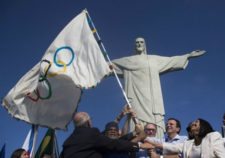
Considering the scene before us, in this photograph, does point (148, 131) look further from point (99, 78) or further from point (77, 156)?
point (77, 156)

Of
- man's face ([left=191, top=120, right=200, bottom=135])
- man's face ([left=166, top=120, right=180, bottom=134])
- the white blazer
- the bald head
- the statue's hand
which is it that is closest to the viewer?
the white blazer

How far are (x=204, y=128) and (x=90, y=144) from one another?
4.63 feet

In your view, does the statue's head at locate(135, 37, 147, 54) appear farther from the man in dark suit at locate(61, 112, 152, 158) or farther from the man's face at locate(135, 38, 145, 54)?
the man in dark suit at locate(61, 112, 152, 158)

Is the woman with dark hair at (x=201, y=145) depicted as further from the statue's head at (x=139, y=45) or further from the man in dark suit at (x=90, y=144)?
the statue's head at (x=139, y=45)

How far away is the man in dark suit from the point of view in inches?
206

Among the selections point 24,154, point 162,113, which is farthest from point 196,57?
point 24,154

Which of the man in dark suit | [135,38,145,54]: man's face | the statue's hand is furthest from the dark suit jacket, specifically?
[135,38,145,54]: man's face

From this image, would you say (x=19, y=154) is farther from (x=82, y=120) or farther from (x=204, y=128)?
(x=204, y=128)

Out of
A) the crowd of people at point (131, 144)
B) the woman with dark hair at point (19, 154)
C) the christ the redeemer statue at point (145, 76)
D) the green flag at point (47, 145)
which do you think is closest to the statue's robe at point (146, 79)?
the christ the redeemer statue at point (145, 76)

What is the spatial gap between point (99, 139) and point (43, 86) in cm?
300

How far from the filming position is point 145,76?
11.3 metres

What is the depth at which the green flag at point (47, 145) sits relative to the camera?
899 cm

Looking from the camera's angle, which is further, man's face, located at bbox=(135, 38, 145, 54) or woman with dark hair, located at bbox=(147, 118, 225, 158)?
man's face, located at bbox=(135, 38, 145, 54)

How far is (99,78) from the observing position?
754 centimetres
